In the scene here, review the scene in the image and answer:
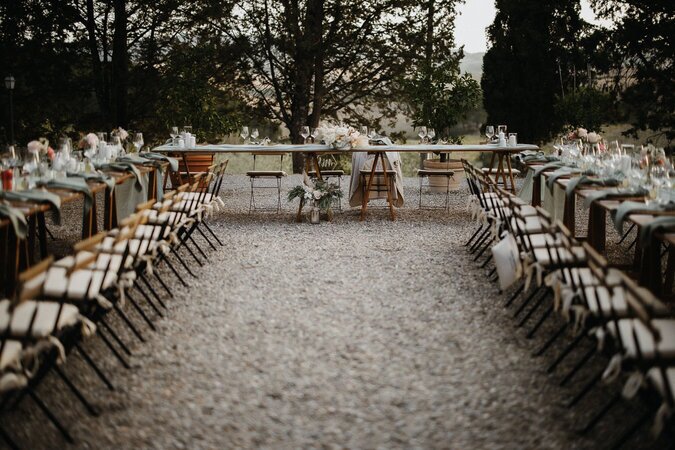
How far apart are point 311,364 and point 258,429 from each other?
0.82 m

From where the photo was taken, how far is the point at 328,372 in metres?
3.90

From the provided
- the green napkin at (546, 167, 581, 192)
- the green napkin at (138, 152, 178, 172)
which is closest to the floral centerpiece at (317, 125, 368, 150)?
the green napkin at (138, 152, 178, 172)

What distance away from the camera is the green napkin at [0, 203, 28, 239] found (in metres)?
4.13

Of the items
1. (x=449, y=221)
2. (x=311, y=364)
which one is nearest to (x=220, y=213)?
(x=449, y=221)

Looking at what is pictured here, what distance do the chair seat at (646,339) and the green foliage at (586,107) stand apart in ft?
29.7

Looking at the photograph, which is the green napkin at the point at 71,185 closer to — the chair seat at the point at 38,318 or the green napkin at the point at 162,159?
the chair seat at the point at 38,318

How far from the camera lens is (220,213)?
9398 mm

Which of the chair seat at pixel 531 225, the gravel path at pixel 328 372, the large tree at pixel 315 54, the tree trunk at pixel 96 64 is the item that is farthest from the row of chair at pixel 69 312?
the large tree at pixel 315 54

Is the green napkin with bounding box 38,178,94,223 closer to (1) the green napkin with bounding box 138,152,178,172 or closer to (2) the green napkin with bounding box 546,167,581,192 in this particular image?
(1) the green napkin with bounding box 138,152,178,172

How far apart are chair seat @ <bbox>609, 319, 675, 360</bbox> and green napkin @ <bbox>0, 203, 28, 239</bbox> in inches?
122

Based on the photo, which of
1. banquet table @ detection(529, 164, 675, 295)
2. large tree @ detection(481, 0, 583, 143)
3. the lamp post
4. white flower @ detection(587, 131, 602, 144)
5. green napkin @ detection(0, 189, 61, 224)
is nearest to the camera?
banquet table @ detection(529, 164, 675, 295)

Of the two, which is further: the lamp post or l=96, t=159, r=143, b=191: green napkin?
the lamp post

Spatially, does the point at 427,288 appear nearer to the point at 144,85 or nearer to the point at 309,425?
the point at 309,425

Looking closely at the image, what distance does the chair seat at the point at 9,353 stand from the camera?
9.23ft
